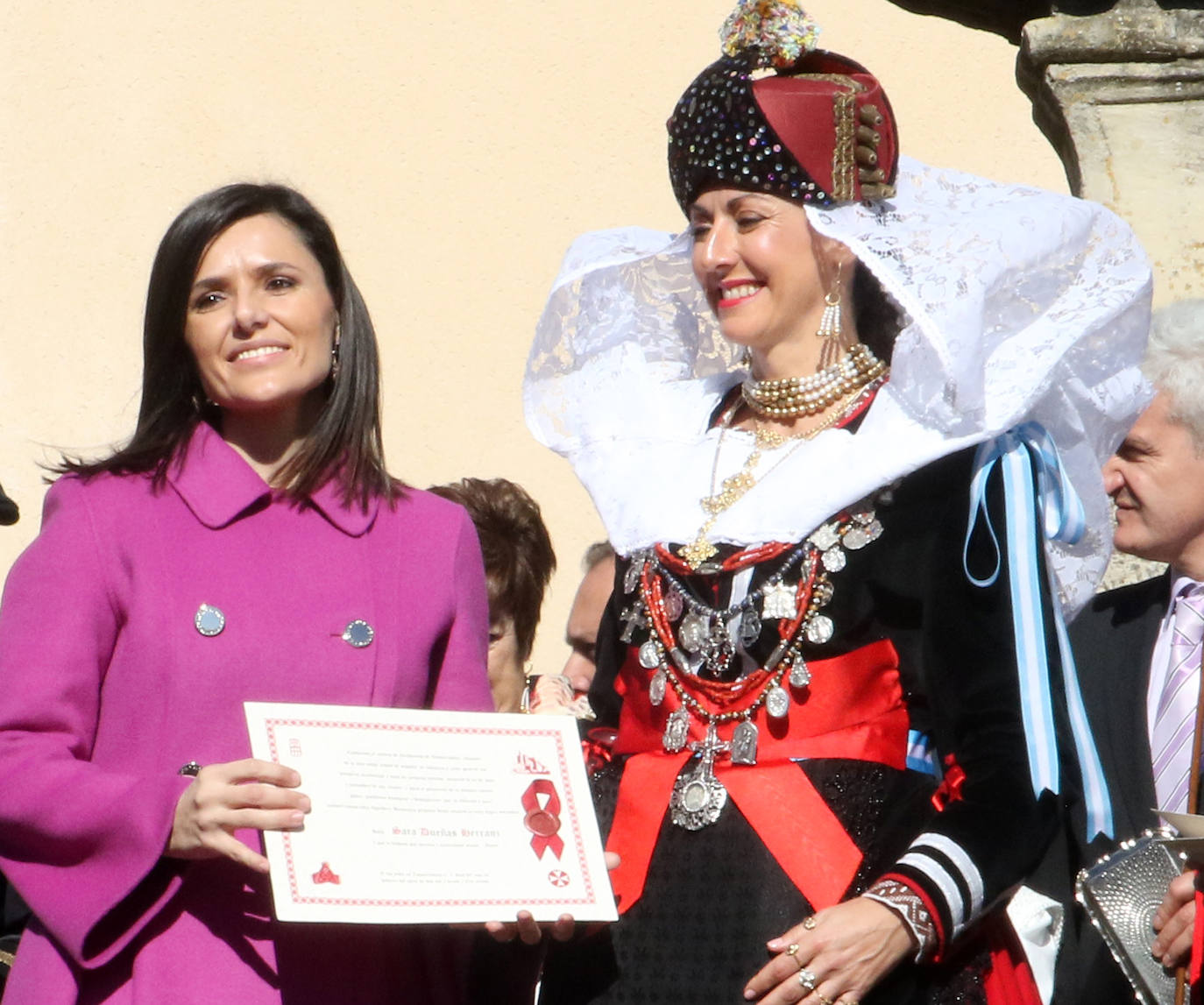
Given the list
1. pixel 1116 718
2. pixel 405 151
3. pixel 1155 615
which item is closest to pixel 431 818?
pixel 1116 718

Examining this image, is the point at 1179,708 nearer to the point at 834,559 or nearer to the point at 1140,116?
the point at 834,559

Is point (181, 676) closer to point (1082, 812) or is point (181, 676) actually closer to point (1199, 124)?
point (1082, 812)

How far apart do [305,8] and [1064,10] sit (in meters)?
2.60

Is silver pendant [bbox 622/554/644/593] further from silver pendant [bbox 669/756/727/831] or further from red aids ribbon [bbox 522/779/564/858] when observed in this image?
red aids ribbon [bbox 522/779/564/858]

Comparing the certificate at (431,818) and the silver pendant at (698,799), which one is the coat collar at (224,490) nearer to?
the certificate at (431,818)

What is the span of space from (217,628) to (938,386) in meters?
1.07

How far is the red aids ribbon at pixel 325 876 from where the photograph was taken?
265 centimetres

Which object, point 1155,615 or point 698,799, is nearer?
point 698,799

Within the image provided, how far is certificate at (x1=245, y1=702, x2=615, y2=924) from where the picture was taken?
8.77ft

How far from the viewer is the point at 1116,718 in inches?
147

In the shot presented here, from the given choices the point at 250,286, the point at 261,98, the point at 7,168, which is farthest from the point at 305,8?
the point at 250,286

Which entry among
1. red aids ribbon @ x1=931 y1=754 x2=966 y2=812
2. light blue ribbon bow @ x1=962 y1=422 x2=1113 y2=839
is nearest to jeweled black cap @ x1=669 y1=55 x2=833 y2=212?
light blue ribbon bow @ x1=962 y1=422 x2=1113 y2=839

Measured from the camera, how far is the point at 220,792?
8.69 ft

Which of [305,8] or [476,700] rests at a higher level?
[305,8]
